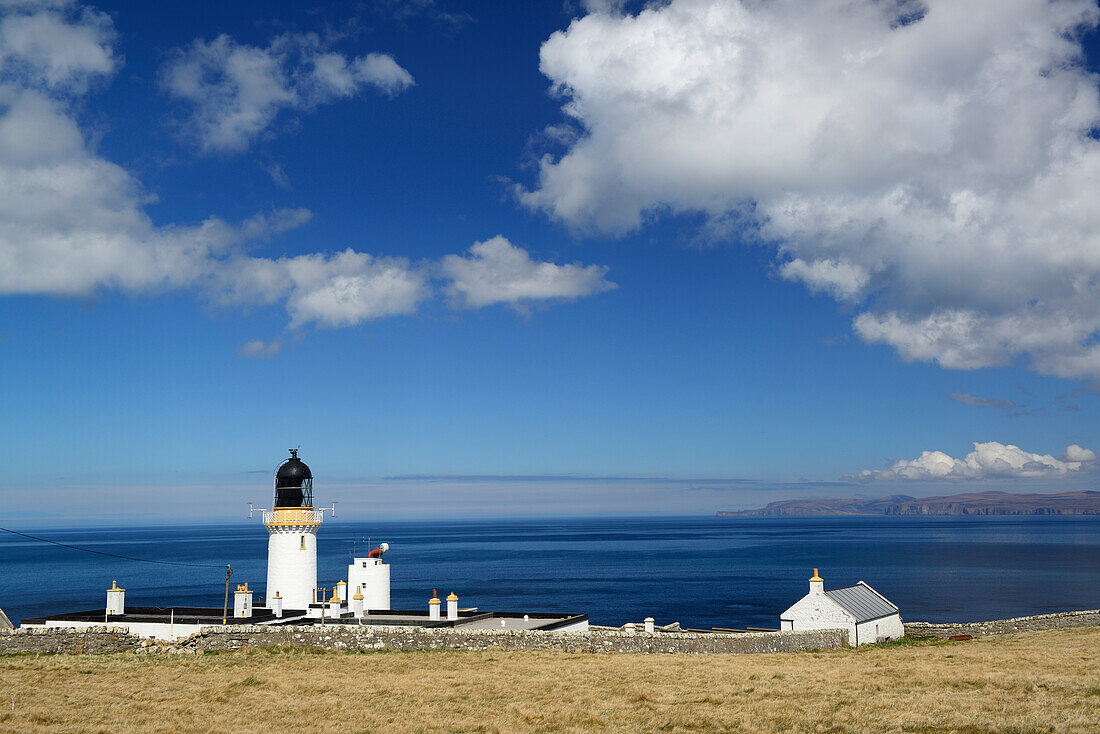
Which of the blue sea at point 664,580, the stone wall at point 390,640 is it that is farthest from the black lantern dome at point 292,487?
the blue sea at point 664,580

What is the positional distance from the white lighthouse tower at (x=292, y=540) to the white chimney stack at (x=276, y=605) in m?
1.01

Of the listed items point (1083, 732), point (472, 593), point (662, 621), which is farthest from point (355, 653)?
point (472, 593)

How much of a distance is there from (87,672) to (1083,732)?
25481mm

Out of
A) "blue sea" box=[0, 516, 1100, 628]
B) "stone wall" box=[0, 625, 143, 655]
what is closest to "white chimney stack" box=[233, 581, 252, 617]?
"stone wall" box=[0, 625, 143, 655]

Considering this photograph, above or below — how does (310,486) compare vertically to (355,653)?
above

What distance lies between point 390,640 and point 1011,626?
95.4ft

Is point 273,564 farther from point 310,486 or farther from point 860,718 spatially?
point 860,718

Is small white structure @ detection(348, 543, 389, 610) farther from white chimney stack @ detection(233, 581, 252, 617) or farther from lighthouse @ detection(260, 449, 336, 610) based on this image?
white chimney stack @ detection(233, 581, 252, 617)

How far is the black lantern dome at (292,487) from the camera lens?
38.3 metres

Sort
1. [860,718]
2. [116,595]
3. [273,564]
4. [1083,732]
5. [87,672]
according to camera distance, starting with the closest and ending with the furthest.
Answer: [1083,732] < [860,718] < [87,672] < [116,595] < [273,564]

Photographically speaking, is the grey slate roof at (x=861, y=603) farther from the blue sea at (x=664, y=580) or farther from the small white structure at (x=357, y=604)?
the blue sea at (x=664, y=580)

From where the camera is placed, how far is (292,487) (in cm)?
3841

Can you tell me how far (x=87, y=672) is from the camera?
24.6 meters

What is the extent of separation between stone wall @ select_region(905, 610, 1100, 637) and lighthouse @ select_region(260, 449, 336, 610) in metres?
27.2
